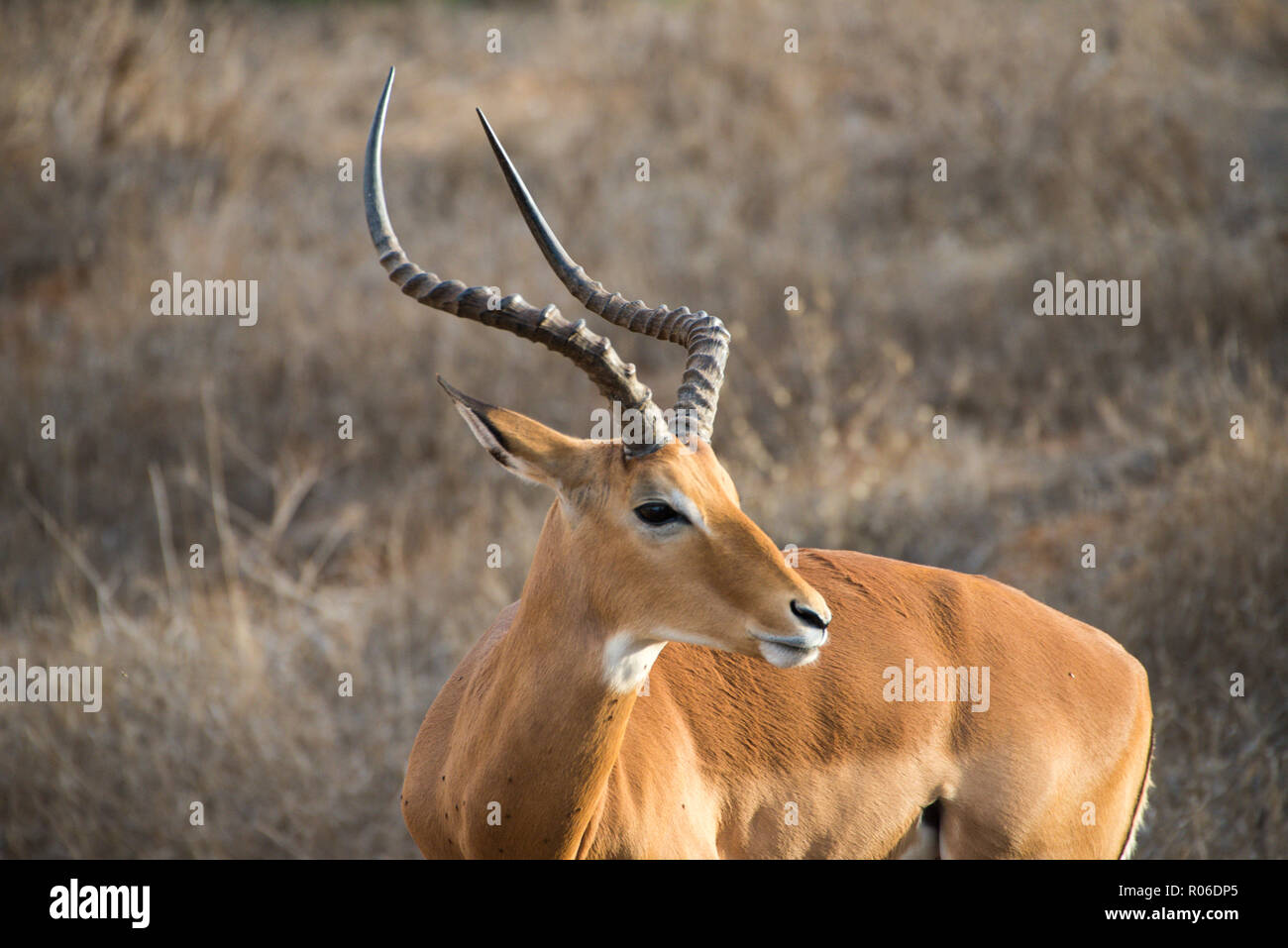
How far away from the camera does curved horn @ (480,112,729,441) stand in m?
3.75

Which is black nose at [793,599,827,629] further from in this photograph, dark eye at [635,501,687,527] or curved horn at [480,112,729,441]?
curved horn at [480,112,729,441]

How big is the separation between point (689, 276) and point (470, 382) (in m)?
2.33

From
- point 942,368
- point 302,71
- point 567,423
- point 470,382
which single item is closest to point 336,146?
point 302,71

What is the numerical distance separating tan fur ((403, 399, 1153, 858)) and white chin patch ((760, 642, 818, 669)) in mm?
67

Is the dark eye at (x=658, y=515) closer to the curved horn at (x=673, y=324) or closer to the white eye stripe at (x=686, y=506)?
the white eye stripe at (x=686, y=506)

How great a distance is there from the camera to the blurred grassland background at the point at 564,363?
265 inches

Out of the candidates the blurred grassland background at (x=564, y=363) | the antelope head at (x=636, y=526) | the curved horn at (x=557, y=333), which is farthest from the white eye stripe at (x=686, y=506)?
the blurred grassland background at (x=564, y=363)

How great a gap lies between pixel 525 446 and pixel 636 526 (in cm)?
38

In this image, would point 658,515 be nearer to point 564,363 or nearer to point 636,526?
point 636,526

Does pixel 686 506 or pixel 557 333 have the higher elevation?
pixel 557 333

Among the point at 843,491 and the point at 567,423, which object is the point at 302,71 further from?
the point at 843,491

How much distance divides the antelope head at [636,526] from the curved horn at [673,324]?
196 mm

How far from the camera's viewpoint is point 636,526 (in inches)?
132

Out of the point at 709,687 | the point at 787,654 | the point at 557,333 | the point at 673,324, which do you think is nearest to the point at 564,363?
the point at 673,324
